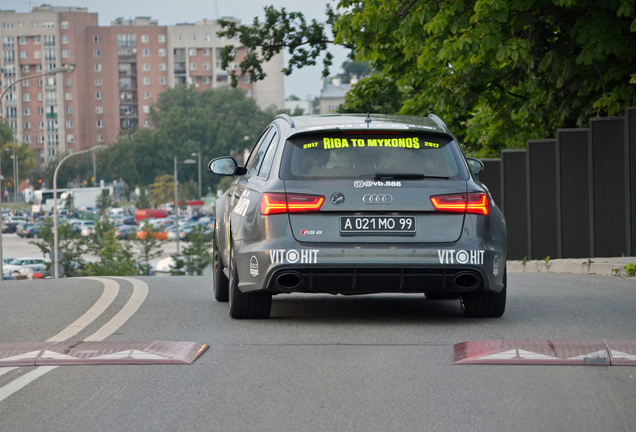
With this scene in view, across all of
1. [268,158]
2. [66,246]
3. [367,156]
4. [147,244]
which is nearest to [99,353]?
[268,158]

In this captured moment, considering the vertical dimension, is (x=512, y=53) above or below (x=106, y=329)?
above

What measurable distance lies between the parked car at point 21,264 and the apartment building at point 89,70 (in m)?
86.0

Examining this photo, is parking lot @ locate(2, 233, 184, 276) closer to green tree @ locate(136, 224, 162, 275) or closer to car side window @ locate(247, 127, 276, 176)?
green tree @ locate(136, 224, 162, 275)

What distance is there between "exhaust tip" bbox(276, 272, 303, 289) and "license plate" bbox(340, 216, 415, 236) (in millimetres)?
Answer: 488

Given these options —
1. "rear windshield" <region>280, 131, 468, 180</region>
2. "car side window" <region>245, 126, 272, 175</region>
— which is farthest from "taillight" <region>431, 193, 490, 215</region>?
"car side window" <region>245, 126, 272, 175</region>

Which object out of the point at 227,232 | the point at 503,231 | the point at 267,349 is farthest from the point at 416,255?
the point at 227,232

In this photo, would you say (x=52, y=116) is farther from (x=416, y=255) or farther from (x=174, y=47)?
(x=416, y=255)

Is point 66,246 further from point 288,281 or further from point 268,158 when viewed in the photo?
point 288,281

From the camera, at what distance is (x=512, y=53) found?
56.1ft

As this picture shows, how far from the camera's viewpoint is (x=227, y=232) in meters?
9.04

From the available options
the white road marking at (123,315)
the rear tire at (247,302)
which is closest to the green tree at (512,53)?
the white road marking at (123,315)

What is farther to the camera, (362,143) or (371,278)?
(362,143)

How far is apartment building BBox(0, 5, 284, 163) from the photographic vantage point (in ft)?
522

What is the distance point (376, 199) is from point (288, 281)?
91cm
